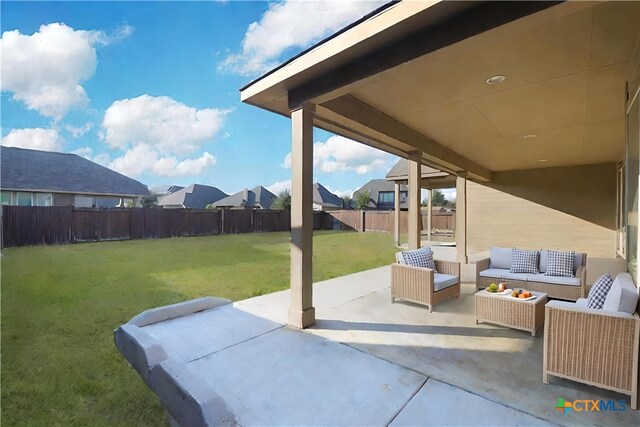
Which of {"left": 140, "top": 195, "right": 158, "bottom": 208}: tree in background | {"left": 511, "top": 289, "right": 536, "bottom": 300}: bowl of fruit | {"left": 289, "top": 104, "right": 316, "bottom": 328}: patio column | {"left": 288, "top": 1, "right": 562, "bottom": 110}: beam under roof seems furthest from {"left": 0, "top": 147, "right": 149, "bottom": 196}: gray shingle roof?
{"left": 511, "top": 289, "right": 536, "bottom": 300}: bowl of fruit

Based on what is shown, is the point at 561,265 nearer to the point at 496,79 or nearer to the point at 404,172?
the point at 496,79

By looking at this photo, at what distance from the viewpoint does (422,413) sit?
220 centimetres

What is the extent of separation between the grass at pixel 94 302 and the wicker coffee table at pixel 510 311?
11.3ft

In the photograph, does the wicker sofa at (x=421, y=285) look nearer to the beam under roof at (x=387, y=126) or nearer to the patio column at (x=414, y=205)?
the patio column at (x=414, y=205)

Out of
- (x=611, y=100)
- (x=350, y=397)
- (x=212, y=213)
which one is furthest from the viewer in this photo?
(x=212, y=213)

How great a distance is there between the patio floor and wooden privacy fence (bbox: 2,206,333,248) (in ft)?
38.8

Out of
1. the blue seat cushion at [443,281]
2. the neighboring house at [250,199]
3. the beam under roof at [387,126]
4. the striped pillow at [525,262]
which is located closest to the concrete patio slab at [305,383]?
the blue seat cushion at [443,281]

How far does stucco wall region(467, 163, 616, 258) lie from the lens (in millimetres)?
8961

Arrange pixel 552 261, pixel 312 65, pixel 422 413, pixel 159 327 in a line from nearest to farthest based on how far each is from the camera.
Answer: pixel 422 413
pixel 312 65
pixel 159 327
pixel 552 261

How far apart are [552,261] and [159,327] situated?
5.87m

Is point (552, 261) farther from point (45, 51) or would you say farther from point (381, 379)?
point (45, 51)

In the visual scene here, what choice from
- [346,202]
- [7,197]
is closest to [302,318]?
[7,197]

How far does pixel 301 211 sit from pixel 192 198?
112ft

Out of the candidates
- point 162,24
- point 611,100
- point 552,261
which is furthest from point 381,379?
point 162,24
